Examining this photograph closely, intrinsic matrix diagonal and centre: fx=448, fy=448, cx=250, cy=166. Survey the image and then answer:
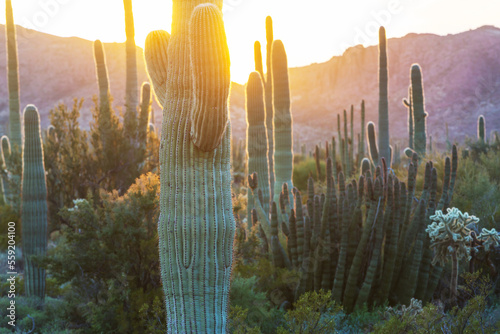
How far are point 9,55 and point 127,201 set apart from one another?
10.8m

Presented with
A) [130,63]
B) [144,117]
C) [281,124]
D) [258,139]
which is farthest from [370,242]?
[130,63]

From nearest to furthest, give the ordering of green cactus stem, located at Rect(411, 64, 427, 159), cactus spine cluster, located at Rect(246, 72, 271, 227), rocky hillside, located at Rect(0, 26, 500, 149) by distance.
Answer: cactus spine cluster, located at Rect(246, 72, 271, 227), green cactus stem, located at Rect(411, 64, 427, 159), rocky hillside, located at Rect(0, 26, 500, 149)

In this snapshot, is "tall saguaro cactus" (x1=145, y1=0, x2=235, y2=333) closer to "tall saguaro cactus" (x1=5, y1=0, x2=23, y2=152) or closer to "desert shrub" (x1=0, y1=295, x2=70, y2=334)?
"desert shrub" (x1=0, y1=295, x2=70, y2=334)

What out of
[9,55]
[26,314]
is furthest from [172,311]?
[9,55]

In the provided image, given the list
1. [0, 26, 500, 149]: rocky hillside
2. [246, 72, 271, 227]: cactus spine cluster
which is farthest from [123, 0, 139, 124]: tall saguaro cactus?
[0, 26, 500, 149]: rocky hillside

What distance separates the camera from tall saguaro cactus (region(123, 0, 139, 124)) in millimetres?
11656

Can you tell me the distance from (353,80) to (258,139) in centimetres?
7333

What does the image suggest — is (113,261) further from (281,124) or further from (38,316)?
(281,124)

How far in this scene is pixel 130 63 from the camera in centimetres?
1205

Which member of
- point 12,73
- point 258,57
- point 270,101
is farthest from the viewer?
point 12,73

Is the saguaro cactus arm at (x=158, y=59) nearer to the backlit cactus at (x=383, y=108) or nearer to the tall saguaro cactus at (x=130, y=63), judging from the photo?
the tall saguaro cactus at (x=130, y=63)

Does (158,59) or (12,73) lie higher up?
(12,73)

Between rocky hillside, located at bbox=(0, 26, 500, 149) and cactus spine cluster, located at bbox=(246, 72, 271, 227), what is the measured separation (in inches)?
2176

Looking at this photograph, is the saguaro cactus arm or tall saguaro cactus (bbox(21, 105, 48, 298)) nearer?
the saguaro cactus arm
